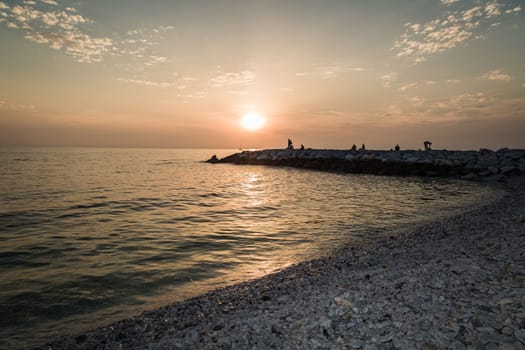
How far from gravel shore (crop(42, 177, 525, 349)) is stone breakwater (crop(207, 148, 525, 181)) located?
3220cm

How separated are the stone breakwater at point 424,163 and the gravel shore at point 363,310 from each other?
3220cm

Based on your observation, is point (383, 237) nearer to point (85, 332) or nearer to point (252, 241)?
point (252, 241)

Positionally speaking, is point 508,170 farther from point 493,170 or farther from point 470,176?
point 470,176

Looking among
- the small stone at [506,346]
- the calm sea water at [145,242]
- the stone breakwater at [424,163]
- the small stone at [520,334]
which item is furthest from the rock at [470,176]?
the small stone at [506,346]

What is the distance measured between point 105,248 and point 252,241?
20.1 ft

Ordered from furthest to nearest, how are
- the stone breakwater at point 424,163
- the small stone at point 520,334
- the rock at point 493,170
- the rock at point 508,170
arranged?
the stone breakwater at point 424,163
the rock at point 493,170
the rock at point 508,170
the small stone at point 520,334

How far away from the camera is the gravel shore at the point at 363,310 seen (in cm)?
374

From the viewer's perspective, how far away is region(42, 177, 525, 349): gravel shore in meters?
3.74

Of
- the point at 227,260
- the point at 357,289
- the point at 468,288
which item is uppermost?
the point at 468,288

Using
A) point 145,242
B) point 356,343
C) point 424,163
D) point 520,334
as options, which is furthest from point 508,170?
point 145,242

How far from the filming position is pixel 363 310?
4.55 metres

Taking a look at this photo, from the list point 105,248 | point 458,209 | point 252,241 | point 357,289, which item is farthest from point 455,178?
point 105,248

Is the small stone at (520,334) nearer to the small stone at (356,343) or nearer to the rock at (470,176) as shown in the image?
the small stone at (356,343)

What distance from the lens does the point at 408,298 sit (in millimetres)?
4785
